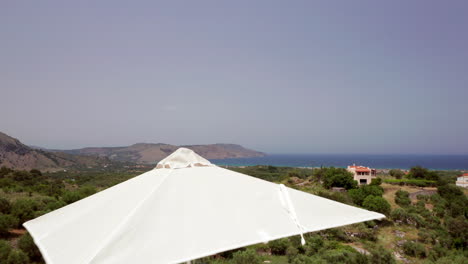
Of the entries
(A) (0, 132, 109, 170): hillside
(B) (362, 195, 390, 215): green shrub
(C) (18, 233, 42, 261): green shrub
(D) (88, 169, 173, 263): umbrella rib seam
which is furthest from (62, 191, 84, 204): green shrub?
(A) (0, 132, 109, 170): hillside

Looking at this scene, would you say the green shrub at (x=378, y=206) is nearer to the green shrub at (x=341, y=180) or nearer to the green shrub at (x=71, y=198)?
the green shrub at (x=341, y=180)

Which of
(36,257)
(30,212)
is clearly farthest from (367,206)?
(30,212)

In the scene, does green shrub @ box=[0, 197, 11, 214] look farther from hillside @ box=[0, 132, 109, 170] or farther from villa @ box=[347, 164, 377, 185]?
hillside @ box=[0, 132, 109, 170]

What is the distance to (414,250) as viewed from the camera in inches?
568

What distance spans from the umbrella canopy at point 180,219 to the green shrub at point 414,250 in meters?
16.0

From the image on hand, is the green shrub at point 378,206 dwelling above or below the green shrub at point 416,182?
below

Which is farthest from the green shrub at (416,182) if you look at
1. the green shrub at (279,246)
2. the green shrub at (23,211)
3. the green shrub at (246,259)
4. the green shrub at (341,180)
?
the green shrub at (23,211)

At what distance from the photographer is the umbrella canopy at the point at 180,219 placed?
181 centimetres

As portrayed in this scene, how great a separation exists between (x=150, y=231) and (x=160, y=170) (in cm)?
117

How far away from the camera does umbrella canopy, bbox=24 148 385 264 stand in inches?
71.1

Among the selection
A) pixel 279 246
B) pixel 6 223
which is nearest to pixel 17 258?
pixel 6 223

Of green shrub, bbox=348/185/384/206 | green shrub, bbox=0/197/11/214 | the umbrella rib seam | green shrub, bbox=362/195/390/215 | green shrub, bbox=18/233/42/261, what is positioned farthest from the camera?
green shrub, bbox=348/185/384/206

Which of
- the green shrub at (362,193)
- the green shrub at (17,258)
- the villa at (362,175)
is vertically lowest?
the green shrub at (17,258)

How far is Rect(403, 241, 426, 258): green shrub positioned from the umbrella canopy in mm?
15956
